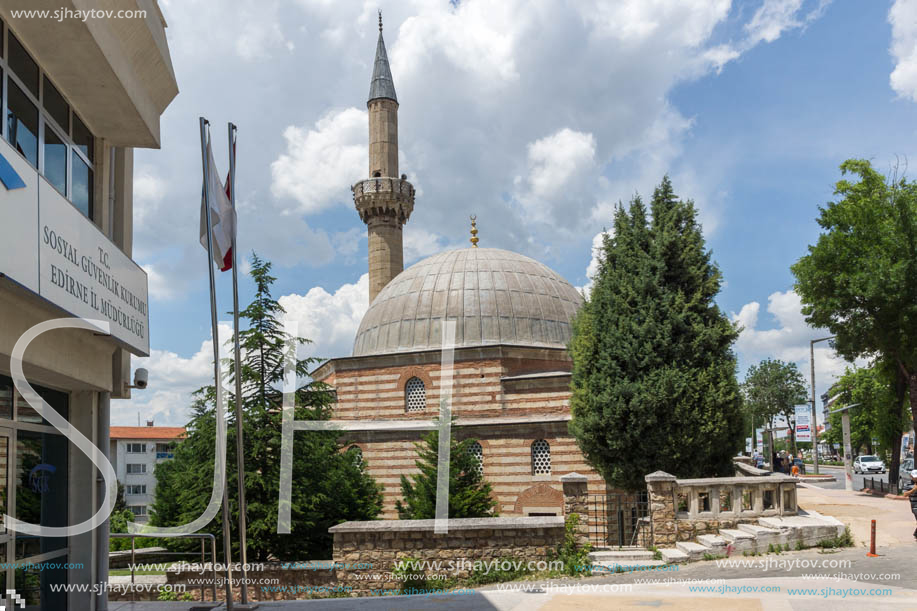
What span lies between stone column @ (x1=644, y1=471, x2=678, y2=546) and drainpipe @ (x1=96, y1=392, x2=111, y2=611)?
28.1 ft

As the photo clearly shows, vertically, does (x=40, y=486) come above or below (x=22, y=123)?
below

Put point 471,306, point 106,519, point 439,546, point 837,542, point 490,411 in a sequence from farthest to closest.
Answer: point 471,306 < point 490,411 < point 439,546 < point 837,542 < point 106,519

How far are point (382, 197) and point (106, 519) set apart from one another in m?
28.9

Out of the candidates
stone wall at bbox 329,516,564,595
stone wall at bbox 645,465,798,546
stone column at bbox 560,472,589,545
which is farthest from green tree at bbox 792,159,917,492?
stone wall at bbox 329,516,564,595

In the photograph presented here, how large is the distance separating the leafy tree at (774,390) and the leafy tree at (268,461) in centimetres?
4248

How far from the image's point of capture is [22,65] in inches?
306

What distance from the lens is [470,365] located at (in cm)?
2881

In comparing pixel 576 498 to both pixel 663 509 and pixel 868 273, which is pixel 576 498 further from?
pixel 868 273

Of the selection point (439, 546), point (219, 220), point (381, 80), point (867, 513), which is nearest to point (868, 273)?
point (867, 513)

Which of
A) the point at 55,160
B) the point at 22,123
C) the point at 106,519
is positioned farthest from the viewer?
the point at 106,519

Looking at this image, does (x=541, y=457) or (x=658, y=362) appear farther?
(x=541, y=457)

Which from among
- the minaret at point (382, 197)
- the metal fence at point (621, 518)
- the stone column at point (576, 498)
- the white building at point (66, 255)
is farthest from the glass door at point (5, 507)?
the minaret at point (382, 197)

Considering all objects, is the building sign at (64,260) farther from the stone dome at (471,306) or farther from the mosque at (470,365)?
the stone dome at (471,306)

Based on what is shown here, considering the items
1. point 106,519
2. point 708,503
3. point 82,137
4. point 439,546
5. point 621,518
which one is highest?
point 82,137
